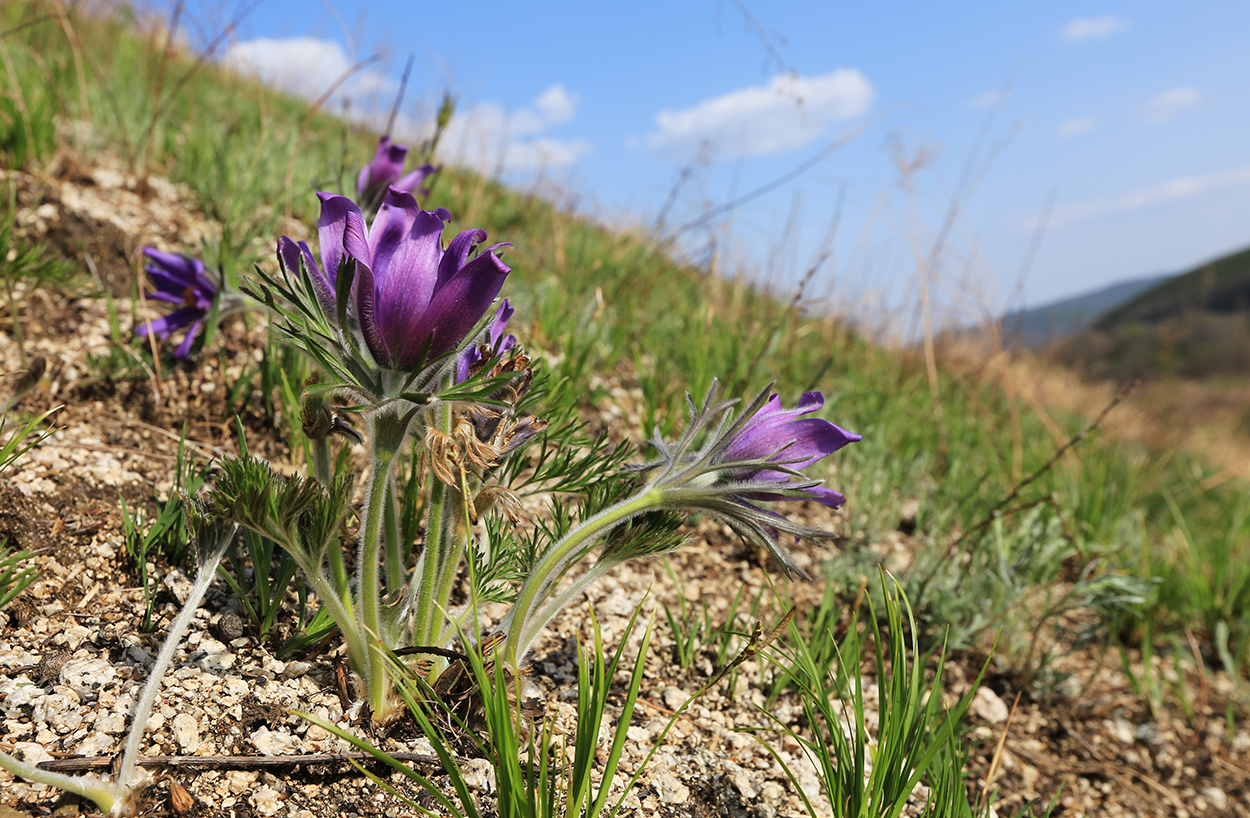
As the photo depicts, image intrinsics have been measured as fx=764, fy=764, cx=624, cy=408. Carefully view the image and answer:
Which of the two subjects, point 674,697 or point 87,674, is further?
point 674,697

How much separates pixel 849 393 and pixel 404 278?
2.56 metres

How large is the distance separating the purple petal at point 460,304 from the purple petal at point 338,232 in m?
0.13

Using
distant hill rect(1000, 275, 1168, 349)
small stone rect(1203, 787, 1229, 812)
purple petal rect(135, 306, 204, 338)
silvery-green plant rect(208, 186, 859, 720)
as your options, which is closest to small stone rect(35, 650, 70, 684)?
silvery-green plant rect(208, 186, 859, 720)

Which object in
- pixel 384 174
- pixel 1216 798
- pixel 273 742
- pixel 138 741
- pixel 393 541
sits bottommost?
pixel 1216 798

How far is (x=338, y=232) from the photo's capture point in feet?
3.75

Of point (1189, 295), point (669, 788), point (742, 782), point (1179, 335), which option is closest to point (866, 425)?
point (742, 782)

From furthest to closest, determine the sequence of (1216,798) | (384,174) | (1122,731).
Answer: (1122,731), (1216,798), (384,174)

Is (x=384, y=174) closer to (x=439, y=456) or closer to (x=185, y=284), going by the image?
(x=185, y=284)

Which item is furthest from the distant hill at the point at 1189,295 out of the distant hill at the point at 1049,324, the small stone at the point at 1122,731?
the small stone at the point at 1122,731

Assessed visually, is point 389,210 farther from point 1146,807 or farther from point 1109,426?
point 1109,426

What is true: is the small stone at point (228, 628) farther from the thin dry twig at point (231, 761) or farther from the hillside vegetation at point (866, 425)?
the hillside vegetation at point (866, 425)

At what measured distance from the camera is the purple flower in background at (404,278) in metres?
1.07

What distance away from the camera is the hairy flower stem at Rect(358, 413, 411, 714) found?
1.18m

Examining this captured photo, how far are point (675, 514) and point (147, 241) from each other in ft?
8.51
